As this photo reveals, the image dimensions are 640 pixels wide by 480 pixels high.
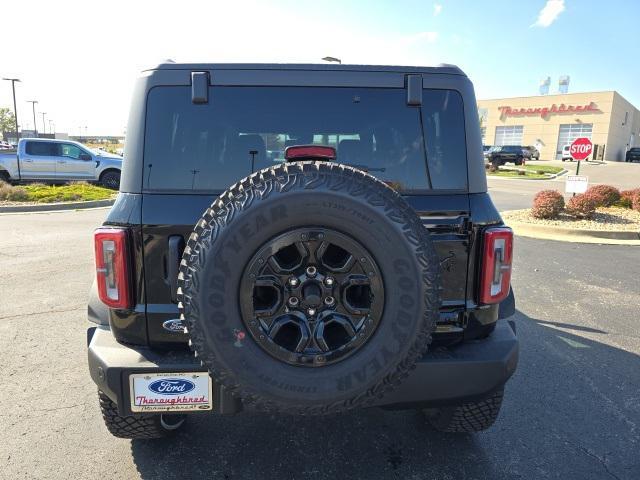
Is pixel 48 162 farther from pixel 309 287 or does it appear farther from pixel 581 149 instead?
pixel 309 287

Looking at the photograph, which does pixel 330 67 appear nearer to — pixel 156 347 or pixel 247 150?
pixel 247 150

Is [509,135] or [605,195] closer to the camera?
[605,195]

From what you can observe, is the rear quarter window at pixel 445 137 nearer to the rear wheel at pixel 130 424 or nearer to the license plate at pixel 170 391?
the license plate at pixel 170 391

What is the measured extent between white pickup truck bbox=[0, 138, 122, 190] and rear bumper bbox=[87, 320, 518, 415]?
54.1 feet

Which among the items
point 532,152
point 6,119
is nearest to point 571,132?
point 532,152

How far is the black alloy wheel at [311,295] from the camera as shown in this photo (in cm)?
181

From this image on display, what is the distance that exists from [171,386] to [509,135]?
70332 mm

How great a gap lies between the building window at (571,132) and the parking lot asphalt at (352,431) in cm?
6360

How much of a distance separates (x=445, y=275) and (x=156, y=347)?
1432mm

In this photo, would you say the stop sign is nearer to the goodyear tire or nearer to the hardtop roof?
the hardtop roof

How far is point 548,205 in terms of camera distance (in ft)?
33.4

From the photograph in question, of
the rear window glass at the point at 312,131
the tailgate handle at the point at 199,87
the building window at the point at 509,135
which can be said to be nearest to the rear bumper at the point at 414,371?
the rear window glass at the point at 312,131

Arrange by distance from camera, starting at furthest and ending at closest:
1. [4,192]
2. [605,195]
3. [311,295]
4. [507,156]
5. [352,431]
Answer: [507,156]
[4,192]
[605,195]
[352,431]
[311,295]

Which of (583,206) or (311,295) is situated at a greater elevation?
(311,295)
